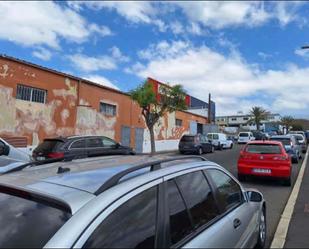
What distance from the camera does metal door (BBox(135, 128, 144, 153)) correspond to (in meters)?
33.1

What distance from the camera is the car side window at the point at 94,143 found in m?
16.8

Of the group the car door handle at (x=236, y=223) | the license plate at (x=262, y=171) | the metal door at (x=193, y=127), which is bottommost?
the car door handle at (x=236, y=223)

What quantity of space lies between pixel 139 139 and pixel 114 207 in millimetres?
30962

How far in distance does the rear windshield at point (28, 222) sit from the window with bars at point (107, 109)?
2544 cm

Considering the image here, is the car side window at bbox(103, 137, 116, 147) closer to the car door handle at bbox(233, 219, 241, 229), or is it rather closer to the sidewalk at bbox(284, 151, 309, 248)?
the sidewalk at bbox(284, 151, 309, 248)

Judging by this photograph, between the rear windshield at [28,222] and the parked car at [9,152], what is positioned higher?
the parked car at [9,152]

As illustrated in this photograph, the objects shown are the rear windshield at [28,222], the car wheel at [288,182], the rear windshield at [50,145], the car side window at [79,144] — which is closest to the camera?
the rear windshield at [28,222]

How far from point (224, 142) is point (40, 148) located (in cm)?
2776

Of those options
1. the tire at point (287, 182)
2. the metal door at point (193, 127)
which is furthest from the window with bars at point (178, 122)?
the tire at point (287, 182)

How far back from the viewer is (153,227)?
2.90 meters

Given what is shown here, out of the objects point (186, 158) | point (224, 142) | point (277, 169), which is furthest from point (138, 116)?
point (186, 158)

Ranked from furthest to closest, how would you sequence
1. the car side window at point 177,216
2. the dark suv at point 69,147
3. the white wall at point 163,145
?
the white wall at point 163,145, the dark suv at point 69,147, the car side window at point 177,216

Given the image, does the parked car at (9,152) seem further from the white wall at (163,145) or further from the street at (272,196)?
the white wall at (163,145)

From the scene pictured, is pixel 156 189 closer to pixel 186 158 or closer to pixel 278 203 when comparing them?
pixel 186 158
